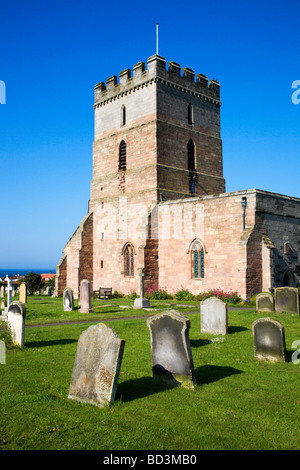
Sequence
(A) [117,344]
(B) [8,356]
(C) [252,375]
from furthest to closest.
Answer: (B) [8,356], (C) [252,375], (A) [117,344]

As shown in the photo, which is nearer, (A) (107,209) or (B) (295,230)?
(B) (295,230)

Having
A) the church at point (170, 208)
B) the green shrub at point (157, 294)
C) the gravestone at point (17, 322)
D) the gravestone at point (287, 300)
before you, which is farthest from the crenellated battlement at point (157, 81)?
the gravestone at point (17, 322)

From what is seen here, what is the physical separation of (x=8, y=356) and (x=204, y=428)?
230 inches

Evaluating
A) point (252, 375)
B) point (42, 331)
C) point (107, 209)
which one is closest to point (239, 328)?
point (252, 375)

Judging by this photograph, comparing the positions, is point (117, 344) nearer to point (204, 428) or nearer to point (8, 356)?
point (204, 428)

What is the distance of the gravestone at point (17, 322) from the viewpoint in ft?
33.2

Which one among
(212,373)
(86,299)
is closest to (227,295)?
(86,299)

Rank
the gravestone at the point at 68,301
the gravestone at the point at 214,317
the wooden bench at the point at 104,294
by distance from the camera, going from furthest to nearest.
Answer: the wooden bench at the point at 104,294, the gravestone at the point at 68,301, the gravestone at the point at 214,317

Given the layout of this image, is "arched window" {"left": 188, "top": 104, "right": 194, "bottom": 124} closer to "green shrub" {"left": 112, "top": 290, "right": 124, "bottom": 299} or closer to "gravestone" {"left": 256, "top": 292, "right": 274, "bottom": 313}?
"green shrub" {"left": 112, "top": 290, "right": 124, "bottom": 299}

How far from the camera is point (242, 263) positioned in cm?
2042

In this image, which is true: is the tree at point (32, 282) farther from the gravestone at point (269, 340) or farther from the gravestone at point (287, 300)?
the gravestone at point (269, 340)

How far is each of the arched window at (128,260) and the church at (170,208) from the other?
73mm

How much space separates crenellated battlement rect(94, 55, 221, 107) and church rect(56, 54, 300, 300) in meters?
0.08

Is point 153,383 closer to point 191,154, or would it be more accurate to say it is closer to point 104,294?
point 104,294
